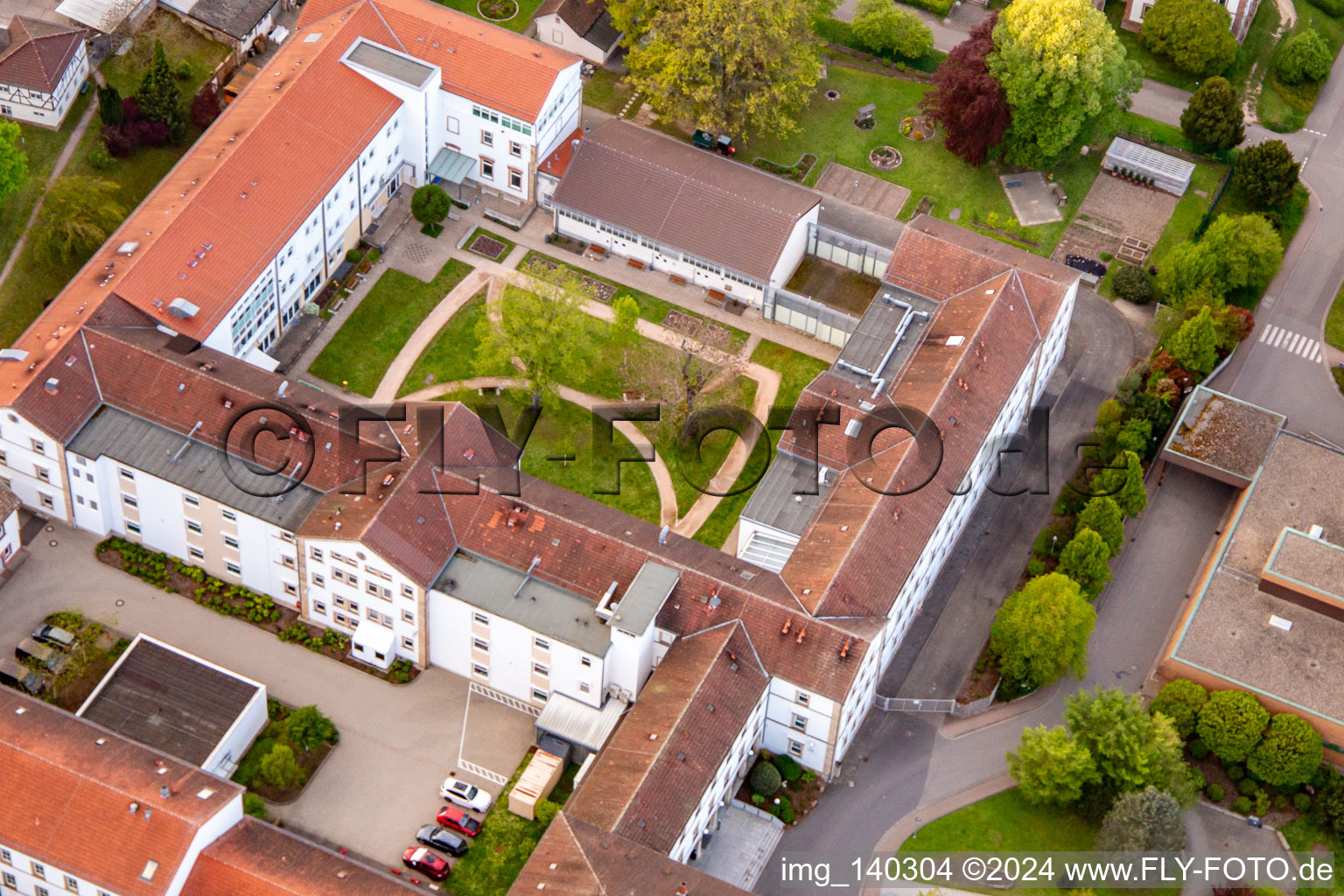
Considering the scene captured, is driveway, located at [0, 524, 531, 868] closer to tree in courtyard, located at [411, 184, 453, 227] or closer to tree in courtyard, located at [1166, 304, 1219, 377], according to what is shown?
tree in courtyard, located at [411, 184, 453, 227]

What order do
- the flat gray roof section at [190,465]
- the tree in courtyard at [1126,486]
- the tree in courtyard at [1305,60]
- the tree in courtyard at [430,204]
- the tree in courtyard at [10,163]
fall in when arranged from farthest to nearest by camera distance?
the tree in courtyard at [1305,60]
the tree in courtyard at [430,204]
the tree in courtyard at [10,163]
the tree in courtyard at [1126,486]
the flat gray roof section at [190,465]

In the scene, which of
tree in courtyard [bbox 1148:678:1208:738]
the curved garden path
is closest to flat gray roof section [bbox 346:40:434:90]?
the curved garden path

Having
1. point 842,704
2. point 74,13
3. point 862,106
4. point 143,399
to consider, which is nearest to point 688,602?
point 842,704

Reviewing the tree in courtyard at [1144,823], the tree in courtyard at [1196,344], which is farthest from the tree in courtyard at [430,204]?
the tree in courtyard at [1144,823]

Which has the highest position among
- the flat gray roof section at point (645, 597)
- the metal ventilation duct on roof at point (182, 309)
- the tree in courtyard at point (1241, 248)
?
the tree in courtyard at point (1241, 248)

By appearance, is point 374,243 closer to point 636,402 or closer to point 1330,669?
point 636,402

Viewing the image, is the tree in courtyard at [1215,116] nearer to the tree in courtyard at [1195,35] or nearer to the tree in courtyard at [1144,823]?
the tree in courtyard at [1195,35]

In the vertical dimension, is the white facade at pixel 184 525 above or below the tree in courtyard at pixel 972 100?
below
